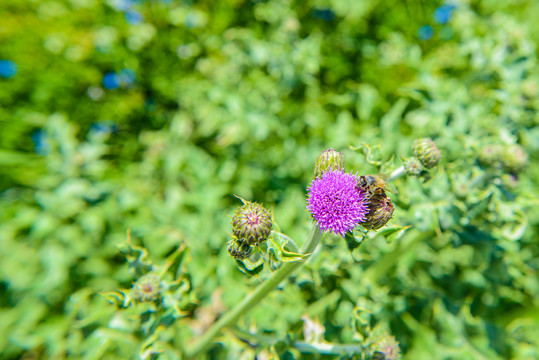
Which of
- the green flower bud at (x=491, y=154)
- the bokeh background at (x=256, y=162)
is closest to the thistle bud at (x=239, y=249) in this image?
the bokeh background at (x=256, y=162)

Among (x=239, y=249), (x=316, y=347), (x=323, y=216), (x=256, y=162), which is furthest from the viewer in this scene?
(x=256, y=162)

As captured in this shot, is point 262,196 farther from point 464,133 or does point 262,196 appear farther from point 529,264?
point 529,264

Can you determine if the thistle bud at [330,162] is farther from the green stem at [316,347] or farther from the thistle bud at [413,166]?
the green stem at [316,347]

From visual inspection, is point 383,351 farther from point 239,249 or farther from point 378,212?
point 239,249

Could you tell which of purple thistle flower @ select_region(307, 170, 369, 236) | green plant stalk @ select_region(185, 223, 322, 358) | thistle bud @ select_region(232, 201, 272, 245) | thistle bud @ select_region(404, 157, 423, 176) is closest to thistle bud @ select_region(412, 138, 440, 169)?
thistle bud @ select_region(404, 157, 423, 176)

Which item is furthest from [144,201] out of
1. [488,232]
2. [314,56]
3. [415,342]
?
[488,232]

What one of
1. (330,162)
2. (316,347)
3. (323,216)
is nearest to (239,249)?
(323,216)

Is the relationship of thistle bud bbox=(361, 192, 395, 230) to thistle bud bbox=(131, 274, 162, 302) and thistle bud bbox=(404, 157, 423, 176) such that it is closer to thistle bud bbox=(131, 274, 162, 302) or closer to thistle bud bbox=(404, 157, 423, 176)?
thistle bud bbox=(404, 157, 423, 176)
